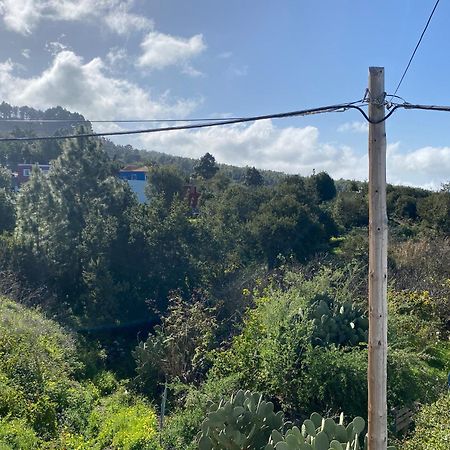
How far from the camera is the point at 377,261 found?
3.39m

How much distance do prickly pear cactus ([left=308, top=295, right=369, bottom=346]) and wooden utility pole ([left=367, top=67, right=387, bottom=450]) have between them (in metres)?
3.98

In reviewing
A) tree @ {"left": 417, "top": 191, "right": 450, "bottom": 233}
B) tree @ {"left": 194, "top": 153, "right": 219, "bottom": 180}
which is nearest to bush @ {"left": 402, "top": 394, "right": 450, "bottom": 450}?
tree @ {"left": 417, "top": 191, "right": 450, "bottom": 233}

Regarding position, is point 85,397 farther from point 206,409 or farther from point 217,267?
point 217,267

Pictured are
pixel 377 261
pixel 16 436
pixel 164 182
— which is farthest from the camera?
pixel 164 182

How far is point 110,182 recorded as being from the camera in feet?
56.9

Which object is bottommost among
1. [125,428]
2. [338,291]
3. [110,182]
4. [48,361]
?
[125,428]

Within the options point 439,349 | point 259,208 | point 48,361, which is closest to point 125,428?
point 48,361

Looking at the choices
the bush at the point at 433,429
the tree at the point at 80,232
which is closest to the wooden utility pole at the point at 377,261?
the bush at the point at 433,429

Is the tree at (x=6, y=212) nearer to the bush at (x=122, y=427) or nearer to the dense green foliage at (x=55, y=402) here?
the dense green foliage at (x=55, y=402)

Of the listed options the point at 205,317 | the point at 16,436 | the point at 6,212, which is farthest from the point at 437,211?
the point at 16,436

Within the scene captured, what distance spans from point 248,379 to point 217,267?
753 cm

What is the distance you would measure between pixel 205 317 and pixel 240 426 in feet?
18.2

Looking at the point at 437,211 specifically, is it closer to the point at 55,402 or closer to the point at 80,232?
the point at 80,232

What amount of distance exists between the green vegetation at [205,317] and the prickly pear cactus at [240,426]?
18 mm
